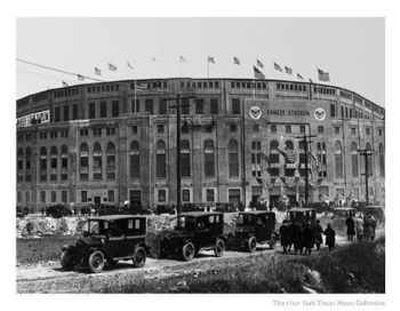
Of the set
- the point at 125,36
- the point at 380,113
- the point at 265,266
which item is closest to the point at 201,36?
the point at 125,36

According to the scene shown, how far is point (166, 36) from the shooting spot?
1022 centimetres

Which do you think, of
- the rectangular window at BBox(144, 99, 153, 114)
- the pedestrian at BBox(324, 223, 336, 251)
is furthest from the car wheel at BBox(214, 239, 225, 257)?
the rectangular window at BBox(144, 99, 153, 114)

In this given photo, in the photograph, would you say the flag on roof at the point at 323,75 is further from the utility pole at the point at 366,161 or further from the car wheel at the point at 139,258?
the car wheel at the point at 139,258

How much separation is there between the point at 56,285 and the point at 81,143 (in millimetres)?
2419

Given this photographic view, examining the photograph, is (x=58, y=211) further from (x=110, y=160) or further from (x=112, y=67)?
(x=112, y=67)

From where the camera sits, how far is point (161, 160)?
34.7 feet

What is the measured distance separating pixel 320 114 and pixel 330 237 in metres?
2.09

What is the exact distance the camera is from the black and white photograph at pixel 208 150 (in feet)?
33.1

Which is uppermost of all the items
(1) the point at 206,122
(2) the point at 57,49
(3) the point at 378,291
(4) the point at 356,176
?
(2) the point at 57,49

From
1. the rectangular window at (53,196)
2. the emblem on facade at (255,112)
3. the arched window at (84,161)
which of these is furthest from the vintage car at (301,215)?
the rectangular window at (53,196)

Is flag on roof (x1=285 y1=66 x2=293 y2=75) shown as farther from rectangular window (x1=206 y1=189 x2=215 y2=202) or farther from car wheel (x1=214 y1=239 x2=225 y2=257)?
car wheel (x1=214 y1=239 x2=225 y2=257)

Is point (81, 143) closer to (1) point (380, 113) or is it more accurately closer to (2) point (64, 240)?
(2) point (64, 240)

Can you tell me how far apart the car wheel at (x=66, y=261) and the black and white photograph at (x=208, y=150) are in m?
0.20

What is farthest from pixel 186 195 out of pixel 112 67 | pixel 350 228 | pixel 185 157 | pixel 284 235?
pixel 350 228
